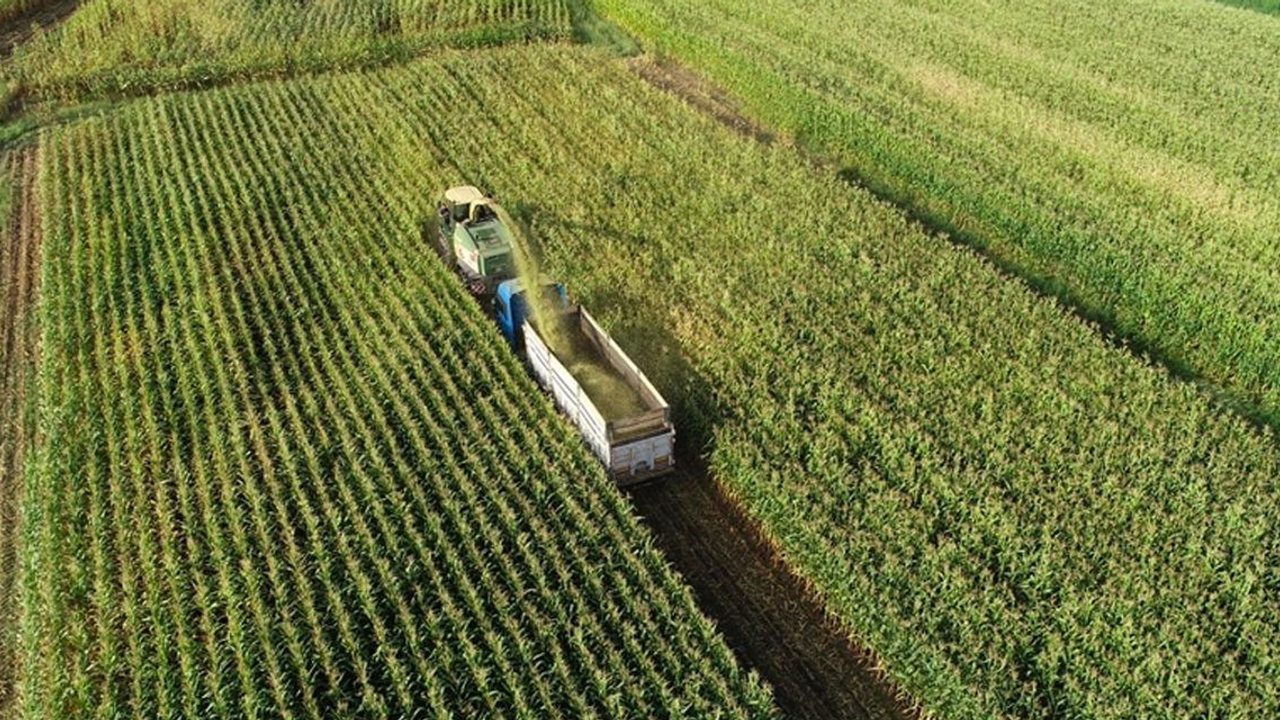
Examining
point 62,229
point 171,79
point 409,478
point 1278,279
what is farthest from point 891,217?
point 171,79

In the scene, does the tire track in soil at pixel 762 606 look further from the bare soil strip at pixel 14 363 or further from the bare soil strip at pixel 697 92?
the bare soil strip at pixel 697 92

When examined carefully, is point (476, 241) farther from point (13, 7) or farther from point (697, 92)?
point (13, 7)

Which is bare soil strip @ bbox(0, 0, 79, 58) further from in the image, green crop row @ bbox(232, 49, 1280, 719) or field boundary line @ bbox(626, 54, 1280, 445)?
field boundary line @ bbox(626, 54, 1280, 445)

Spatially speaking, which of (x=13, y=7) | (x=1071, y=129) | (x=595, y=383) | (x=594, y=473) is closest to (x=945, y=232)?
(x=1071, y=129)

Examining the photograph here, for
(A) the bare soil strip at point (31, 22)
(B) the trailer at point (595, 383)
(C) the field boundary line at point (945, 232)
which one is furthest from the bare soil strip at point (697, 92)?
(A) the bare soil strip at point (31, 22)

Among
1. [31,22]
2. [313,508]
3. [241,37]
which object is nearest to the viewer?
[313,508]

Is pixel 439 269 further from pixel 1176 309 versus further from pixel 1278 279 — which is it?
pixel 1278 279
